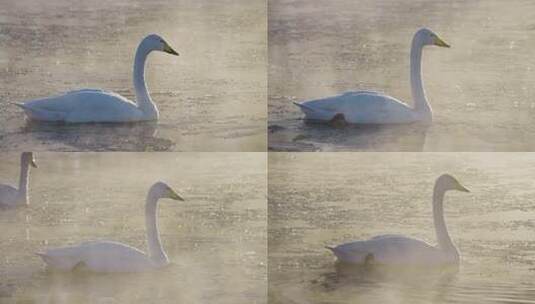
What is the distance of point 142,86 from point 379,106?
556 millimetres

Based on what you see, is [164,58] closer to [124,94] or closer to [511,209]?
[124,94]

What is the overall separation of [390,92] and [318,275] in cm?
46

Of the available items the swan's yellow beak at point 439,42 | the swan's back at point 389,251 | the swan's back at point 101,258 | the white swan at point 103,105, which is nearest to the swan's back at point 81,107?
the white swan at point 103,105

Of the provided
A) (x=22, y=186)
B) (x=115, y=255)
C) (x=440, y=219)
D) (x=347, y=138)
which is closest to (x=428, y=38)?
(x=347, y=138)

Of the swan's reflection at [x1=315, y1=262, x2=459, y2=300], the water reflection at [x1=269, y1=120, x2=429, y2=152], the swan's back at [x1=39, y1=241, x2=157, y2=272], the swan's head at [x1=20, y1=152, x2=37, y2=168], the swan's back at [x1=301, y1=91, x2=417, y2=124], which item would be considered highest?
the swan's back at [x1=301, y1=91, x2=417, y2=124]

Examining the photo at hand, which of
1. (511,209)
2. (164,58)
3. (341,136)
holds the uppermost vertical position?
(164,58)

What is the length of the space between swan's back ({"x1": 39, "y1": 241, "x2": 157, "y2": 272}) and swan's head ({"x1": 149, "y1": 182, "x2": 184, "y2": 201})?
141 millimetres

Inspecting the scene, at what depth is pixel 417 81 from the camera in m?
2.71

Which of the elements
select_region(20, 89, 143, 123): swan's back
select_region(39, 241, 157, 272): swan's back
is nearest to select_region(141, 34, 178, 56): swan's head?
select_region(20, 89, 143, 123): swan's back

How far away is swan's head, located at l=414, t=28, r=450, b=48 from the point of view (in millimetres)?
2701

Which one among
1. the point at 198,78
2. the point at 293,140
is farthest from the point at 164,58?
the point at 293,140

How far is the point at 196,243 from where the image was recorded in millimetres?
2727

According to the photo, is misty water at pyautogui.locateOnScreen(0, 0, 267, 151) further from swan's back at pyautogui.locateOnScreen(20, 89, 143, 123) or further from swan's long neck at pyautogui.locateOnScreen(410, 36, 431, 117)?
swan's long neck at pyautogui.locateOnScreen(410, 36, 431, 117)

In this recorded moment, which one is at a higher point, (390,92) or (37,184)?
(390,92)
